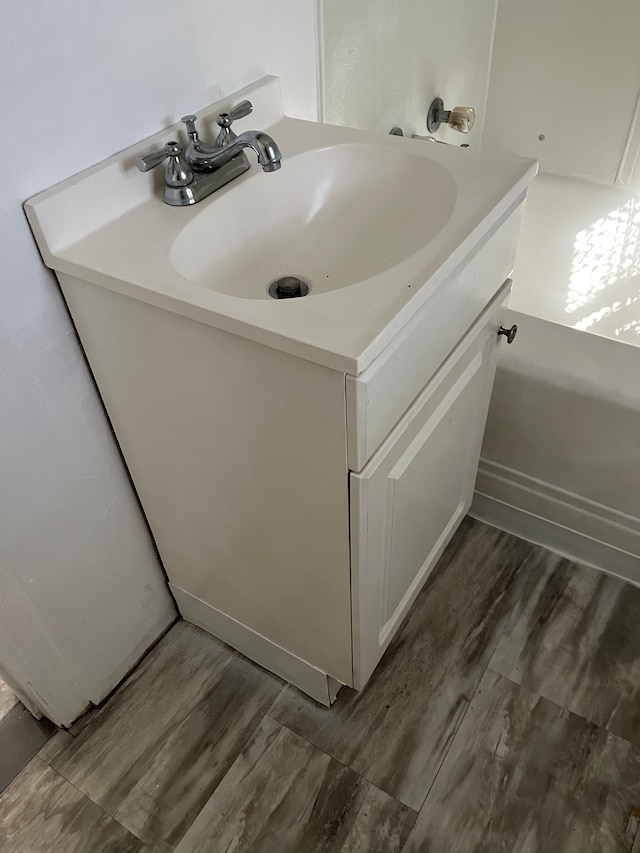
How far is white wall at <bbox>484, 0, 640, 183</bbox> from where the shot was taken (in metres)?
1.77

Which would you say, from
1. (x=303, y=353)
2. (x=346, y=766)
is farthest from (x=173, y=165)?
(x=346, y=766)

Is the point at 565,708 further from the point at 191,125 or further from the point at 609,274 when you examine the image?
the point at 609,274

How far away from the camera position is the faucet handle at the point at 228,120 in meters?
0.97

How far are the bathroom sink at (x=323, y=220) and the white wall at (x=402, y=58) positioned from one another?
0.32 metres

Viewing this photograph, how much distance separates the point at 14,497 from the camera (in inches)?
38.5

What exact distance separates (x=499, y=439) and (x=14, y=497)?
1014 millimetres

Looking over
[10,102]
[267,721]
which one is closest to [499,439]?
[267,721]

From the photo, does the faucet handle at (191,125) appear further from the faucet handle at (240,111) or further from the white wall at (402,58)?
the white wall at (402,58)

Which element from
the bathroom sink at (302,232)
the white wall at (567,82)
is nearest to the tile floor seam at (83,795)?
the bathroom sink at (302,232)

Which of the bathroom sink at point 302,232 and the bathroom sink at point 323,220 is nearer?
the bathroom sink at point 302,232

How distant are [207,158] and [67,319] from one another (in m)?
0.30

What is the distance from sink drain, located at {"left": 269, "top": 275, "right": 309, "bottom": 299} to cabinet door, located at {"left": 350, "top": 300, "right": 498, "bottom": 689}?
0.23m

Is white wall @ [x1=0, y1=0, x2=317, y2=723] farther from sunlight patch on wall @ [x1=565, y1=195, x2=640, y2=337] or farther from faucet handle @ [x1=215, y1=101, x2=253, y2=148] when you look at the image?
sunlight patch on wall @ [x1=565, y1=195, x2=640, y2=337]

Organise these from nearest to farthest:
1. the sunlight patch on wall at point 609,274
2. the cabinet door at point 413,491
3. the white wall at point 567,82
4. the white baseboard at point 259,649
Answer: the cabinet door at point 413,491
the white baseboard at point 259,649
the white wall at point 567,82
the sunlight patch on wall at point 609,274
